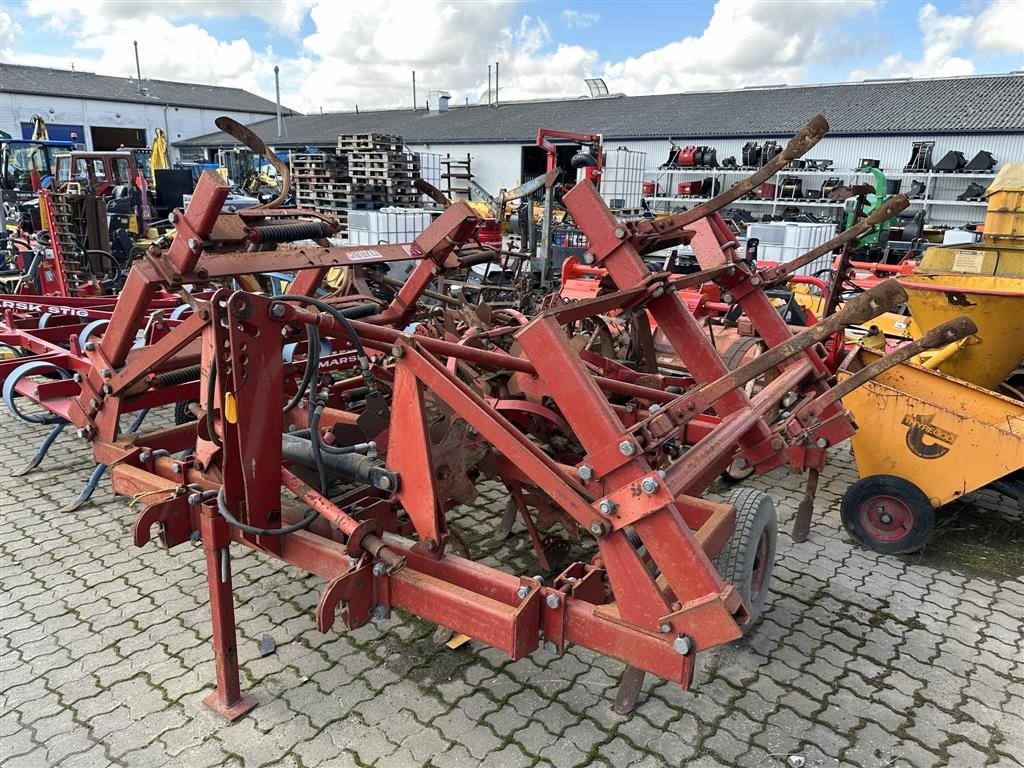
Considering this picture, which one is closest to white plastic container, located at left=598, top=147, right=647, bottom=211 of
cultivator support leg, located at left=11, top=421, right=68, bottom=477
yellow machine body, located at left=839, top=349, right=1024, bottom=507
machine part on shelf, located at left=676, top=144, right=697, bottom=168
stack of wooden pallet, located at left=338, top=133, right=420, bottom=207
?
machine part on shelf, located at left=676, top=144, right=697, bottom=168

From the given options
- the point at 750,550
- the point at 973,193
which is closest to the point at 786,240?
the point at 750,550

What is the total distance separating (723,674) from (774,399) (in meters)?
1.23

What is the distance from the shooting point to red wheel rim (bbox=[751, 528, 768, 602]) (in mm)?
3100

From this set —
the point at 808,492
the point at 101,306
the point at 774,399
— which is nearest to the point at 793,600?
the point at 808,492

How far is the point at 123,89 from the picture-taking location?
46.9m

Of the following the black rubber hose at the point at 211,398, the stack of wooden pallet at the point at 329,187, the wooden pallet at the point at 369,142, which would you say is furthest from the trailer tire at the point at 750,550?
the wooden pallet at the point at 369,142

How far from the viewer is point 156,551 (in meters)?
3.93

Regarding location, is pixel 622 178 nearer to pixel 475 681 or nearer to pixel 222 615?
pixel 475 681

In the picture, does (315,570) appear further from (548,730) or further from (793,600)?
(793,600)

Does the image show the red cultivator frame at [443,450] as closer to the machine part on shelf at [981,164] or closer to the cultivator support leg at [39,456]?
the cultivator support leg at [39,456]

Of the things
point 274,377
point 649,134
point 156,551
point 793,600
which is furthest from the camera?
point 649,134

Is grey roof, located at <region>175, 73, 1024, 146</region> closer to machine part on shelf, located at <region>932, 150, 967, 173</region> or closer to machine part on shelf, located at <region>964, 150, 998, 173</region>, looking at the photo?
machine part on shelf, located at <region>964, 150, 998, 173</region>

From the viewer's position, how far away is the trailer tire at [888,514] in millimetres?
3863

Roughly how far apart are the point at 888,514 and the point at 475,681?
8.65 feet
